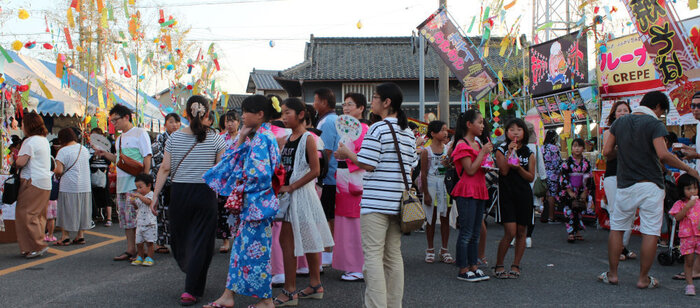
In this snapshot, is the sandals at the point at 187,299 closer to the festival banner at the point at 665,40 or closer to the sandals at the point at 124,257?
the sandals at the point at 124,257

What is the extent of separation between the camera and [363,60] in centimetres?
3102

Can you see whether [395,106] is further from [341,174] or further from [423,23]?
[423,23]

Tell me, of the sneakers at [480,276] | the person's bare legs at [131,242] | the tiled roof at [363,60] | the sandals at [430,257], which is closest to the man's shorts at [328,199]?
the sandals at [430,257]

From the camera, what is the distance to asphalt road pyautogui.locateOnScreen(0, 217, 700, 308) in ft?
14.4

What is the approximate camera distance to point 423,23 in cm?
1188

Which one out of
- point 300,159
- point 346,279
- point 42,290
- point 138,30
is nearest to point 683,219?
point 346,279

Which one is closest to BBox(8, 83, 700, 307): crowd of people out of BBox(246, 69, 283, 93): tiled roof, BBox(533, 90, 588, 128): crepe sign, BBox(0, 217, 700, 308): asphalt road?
BBox(0, 217, 700, 308): asphalt road

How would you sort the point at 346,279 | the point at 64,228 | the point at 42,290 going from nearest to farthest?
the point at 42,290, the point at 346,279, the point at 64,228

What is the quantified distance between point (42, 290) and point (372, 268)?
310cm

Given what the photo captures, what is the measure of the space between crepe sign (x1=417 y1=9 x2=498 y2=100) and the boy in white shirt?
22.4 ft

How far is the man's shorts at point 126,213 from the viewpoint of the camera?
6.10 m

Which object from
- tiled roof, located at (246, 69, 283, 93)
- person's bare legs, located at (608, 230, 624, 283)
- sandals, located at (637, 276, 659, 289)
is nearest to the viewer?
sandals, located at (637, 276, 659, 289)

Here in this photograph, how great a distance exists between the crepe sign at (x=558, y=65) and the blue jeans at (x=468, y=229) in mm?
6281

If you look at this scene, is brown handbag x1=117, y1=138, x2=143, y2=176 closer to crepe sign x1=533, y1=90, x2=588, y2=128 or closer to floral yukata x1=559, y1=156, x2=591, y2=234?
floral yukata x1=559, y1=156, x2=591, y2=234
